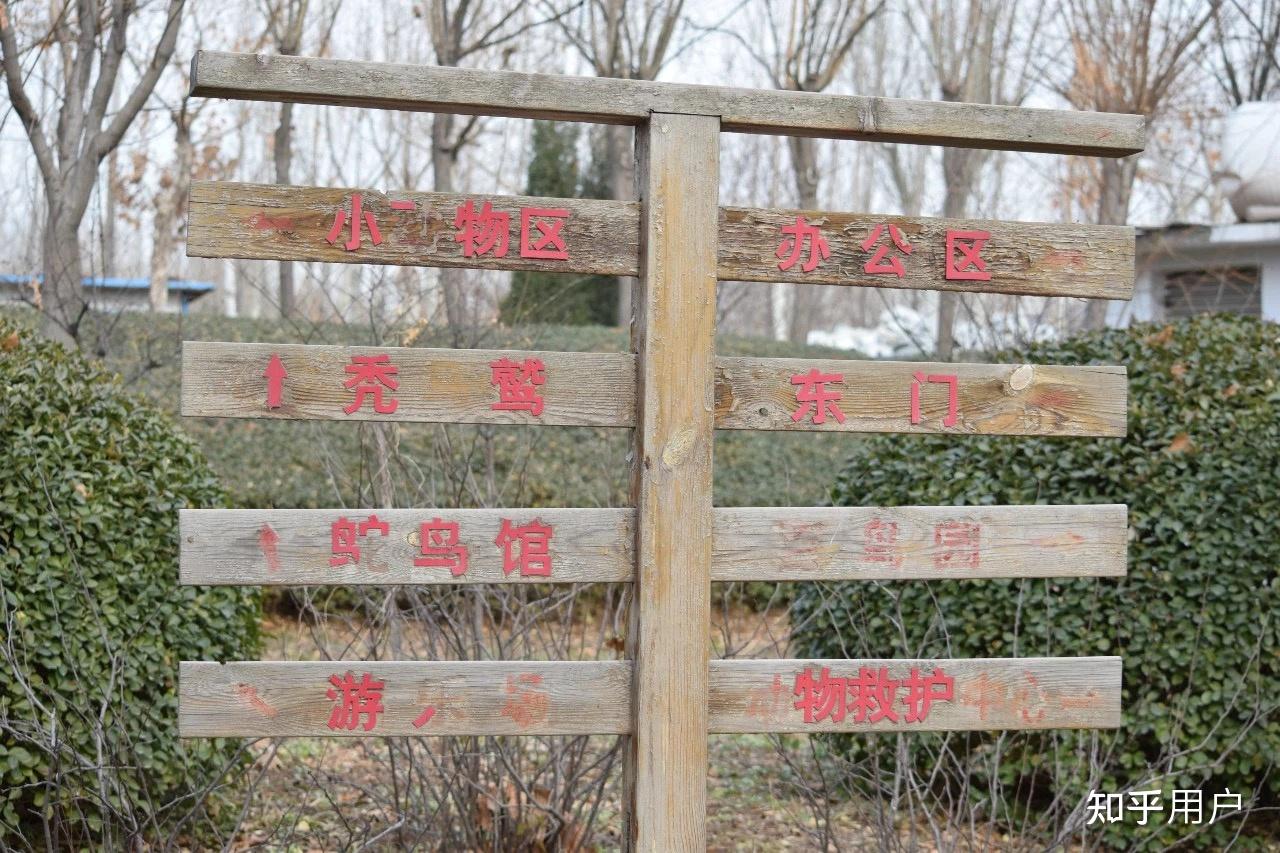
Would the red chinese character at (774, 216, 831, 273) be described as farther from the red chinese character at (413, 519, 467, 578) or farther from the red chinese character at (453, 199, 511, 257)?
the red chinese character at (413, 519, 467, 578)

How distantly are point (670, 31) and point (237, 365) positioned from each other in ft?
46.7

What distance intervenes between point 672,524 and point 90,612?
209cm

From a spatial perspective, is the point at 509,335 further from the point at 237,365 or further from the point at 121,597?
the point at 237,365

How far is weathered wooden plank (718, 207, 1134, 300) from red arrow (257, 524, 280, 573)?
1310mm

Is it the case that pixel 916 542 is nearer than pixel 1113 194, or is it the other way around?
pixel 916 542

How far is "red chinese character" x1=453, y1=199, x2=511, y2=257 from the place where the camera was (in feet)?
10.2

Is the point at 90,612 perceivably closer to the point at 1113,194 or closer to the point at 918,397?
the point at 918,397

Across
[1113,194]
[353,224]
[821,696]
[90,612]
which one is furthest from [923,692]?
[1113,194]

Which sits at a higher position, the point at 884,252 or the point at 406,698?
the point at 884,252

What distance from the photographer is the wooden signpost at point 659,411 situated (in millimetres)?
3047

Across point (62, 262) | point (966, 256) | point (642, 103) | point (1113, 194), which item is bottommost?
point (966, 256)

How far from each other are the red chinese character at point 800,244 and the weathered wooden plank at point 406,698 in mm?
1128

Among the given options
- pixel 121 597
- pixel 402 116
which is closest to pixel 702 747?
pixel 121 597

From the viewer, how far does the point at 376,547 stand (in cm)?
306
